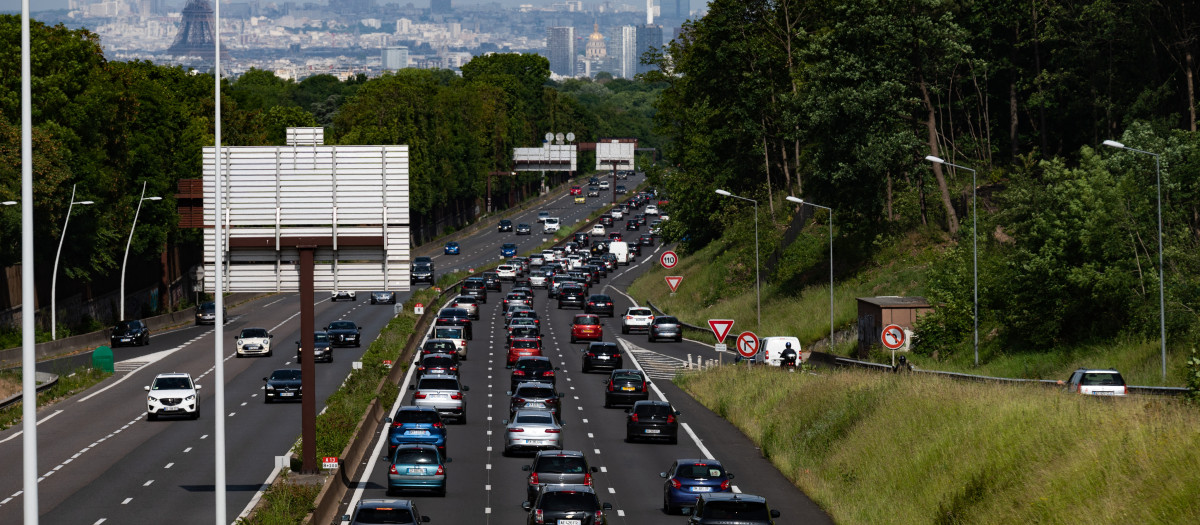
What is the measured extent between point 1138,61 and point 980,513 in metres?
51.7

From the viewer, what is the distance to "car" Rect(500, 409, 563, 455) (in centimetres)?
3959

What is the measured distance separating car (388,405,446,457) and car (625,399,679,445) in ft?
22.4

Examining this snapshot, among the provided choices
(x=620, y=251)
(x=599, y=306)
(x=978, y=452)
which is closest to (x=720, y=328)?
(x=978, y=452)

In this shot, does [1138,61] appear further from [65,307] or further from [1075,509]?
[65,307]

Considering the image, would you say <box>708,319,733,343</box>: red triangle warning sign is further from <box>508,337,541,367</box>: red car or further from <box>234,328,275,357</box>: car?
<box>234,328,275,357</box>: car

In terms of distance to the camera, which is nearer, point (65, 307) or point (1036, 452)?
point (1036, 452)

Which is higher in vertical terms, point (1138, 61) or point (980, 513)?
point (1138, 61)

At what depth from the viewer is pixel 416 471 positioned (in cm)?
3328

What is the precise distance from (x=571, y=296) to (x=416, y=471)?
65065 millimetres

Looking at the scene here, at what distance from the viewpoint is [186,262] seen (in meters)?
113

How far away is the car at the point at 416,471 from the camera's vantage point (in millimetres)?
33281

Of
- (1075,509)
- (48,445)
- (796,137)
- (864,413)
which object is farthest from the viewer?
(796,137)

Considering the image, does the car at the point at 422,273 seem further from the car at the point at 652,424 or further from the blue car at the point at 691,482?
the blue car at the point at 691,482

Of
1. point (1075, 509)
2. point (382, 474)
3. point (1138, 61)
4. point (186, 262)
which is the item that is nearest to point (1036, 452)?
point (1075, 509)
